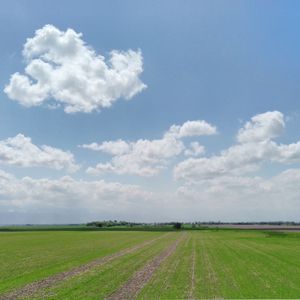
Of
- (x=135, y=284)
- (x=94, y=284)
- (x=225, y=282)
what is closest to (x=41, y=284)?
(x=94, y=284)

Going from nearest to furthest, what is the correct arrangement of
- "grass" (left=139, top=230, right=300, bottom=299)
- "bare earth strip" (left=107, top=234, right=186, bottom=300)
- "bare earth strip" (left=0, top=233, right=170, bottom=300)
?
"bare earth strip" (left=107, top=234, right=186, bottom=300) < "bare earth strip" (left=0, top=233, right=170, bottom=300) < "grass" (left=139, top=230, right=300, bottom=299)

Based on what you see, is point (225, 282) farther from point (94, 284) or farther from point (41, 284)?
point (41, 284)

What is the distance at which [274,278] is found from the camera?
2459 cm

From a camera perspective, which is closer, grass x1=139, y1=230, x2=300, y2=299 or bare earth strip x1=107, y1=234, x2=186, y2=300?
bare earth strip x1=107, y1=234, x2=186, y2=300

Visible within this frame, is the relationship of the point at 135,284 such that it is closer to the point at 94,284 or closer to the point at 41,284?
the point at 94,284

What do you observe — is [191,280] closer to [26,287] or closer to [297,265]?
[26,287]

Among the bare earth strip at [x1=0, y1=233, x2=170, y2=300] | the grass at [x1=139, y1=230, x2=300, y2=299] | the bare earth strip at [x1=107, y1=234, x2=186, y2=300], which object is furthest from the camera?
the grass at [x1=139, y1=230, x2=300, y2=299]

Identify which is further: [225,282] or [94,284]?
[225,282]

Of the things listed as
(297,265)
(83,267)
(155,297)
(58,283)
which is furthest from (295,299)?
(83,267)

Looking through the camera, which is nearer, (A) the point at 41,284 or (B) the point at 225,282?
(A) the point at 41,284

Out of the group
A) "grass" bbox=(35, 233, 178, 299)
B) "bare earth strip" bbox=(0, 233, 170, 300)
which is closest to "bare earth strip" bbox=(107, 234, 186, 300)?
"grass" bbox=(35, 233, 178, 299)

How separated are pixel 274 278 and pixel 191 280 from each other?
18.7 feet

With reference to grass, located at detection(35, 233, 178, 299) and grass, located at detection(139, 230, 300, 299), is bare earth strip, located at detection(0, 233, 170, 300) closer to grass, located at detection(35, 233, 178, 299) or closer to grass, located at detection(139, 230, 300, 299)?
grass, located at detection(35, 233, 178, 299)

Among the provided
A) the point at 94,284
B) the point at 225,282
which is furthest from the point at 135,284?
the point at 225,282
